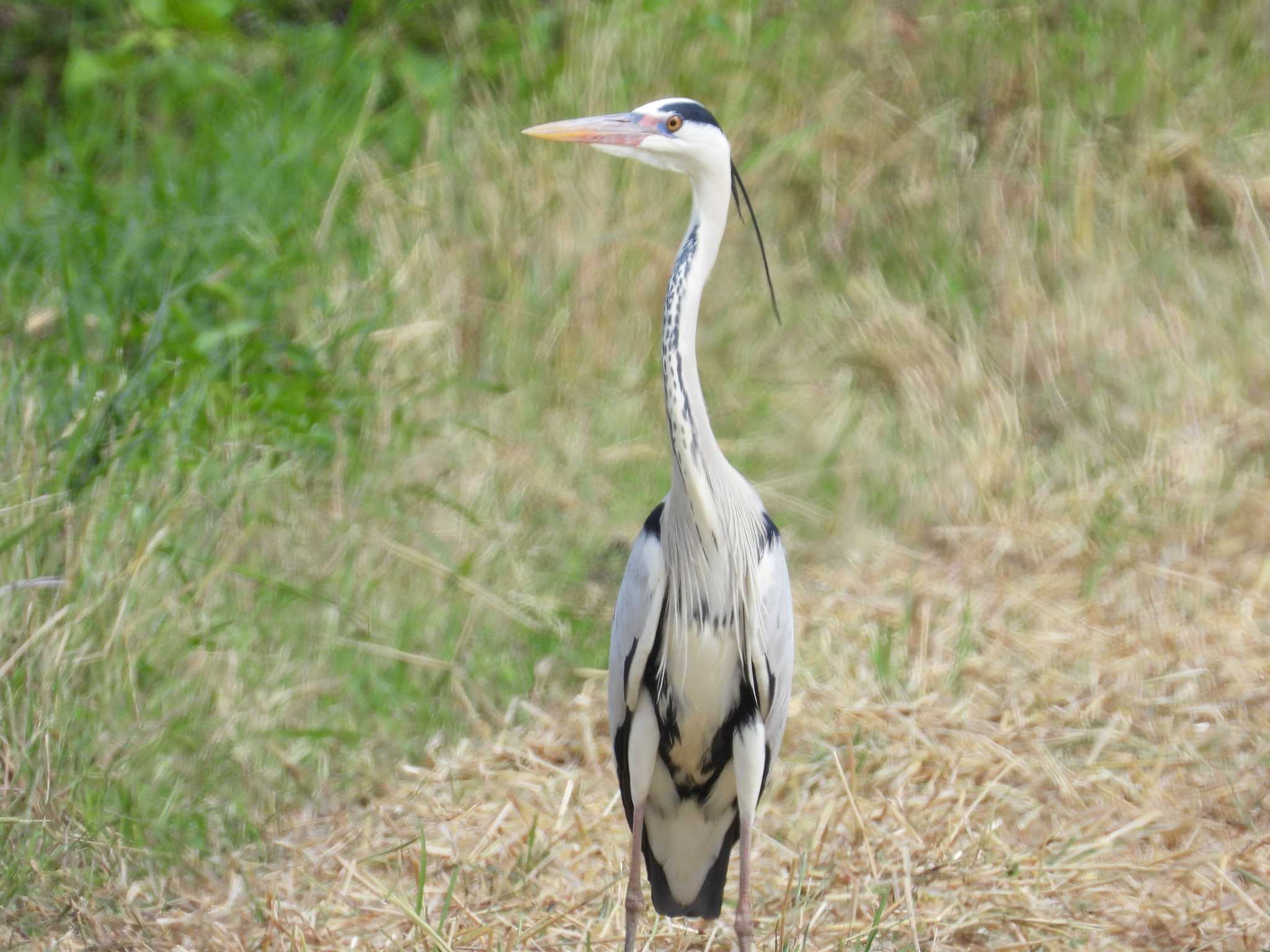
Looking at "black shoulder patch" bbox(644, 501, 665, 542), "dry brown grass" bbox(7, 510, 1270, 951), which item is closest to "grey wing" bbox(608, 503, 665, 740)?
"black shoulder patch" bbox(644, 501, 665, 542)

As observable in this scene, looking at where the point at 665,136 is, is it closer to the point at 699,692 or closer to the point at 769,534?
the point at 769,534

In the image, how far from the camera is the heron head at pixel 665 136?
3.12 metres

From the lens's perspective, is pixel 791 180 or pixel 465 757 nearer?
pixel 465 757

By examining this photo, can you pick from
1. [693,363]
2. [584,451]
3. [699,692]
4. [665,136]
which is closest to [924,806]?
[699,692]

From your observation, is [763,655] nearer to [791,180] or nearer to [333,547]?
[333,547]

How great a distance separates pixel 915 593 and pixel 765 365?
1331 mm

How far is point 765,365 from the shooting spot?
597 cm

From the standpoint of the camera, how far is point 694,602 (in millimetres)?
3184

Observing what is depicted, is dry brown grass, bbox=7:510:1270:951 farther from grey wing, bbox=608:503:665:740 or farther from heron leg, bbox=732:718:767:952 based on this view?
grey wing, bbox=608:503:665:740

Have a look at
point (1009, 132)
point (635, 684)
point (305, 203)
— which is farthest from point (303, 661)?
point (1009, 132)

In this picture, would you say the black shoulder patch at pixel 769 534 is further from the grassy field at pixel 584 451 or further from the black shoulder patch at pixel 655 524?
the grassy field at pixel 584 451

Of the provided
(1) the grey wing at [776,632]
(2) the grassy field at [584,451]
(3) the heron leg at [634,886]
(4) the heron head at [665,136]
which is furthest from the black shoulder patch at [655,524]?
(2) the grassy field at [584,451]

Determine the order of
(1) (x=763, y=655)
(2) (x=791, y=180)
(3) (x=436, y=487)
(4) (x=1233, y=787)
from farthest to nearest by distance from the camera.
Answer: (2) (x=791, y=180) < (3) (x=436, y=487) < (4) (x=1233, y=787) < (1) (x=763, y=655)

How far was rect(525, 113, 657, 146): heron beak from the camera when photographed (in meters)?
3.15
